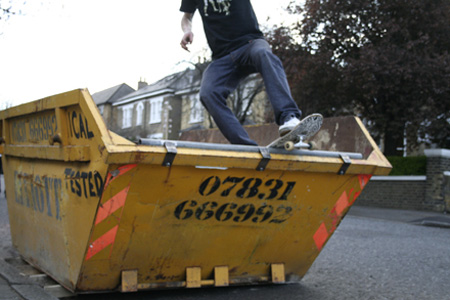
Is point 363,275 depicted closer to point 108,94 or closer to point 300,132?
point 300,132

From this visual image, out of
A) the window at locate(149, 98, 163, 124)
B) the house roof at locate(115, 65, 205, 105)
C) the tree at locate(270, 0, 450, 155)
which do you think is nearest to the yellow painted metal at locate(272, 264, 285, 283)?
the tree at locate(270, 0, 450, 155)

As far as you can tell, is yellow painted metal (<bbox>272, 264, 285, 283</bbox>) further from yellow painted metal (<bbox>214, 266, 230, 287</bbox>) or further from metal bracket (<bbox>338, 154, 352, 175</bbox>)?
metal bracket (<bbox>338, 154, 352, 175</bbox>)

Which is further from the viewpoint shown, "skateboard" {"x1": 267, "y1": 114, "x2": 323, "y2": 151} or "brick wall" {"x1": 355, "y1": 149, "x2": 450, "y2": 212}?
"brick wall" {"x1": 355, "y1": 149, "x2": 450, "y2": 212}

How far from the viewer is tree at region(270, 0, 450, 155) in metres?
18.2

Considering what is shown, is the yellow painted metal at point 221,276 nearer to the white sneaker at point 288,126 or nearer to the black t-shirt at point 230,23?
the white sneaker at point 288,126

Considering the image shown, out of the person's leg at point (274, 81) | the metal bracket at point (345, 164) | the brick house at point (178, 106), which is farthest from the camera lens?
the brick house at point (178, 106)

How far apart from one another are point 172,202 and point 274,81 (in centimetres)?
117

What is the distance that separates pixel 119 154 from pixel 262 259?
159 centimetres

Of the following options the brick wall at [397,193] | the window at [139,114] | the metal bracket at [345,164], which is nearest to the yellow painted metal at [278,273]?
the metal bracket at [345,164]

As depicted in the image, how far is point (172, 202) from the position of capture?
3.10 meters

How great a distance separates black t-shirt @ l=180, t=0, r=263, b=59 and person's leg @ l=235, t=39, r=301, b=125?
0.17 meters

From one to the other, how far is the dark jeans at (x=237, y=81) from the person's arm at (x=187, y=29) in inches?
12.8

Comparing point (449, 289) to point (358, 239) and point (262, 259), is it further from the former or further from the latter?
point (358, 239)

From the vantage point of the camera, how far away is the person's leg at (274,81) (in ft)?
11.4
